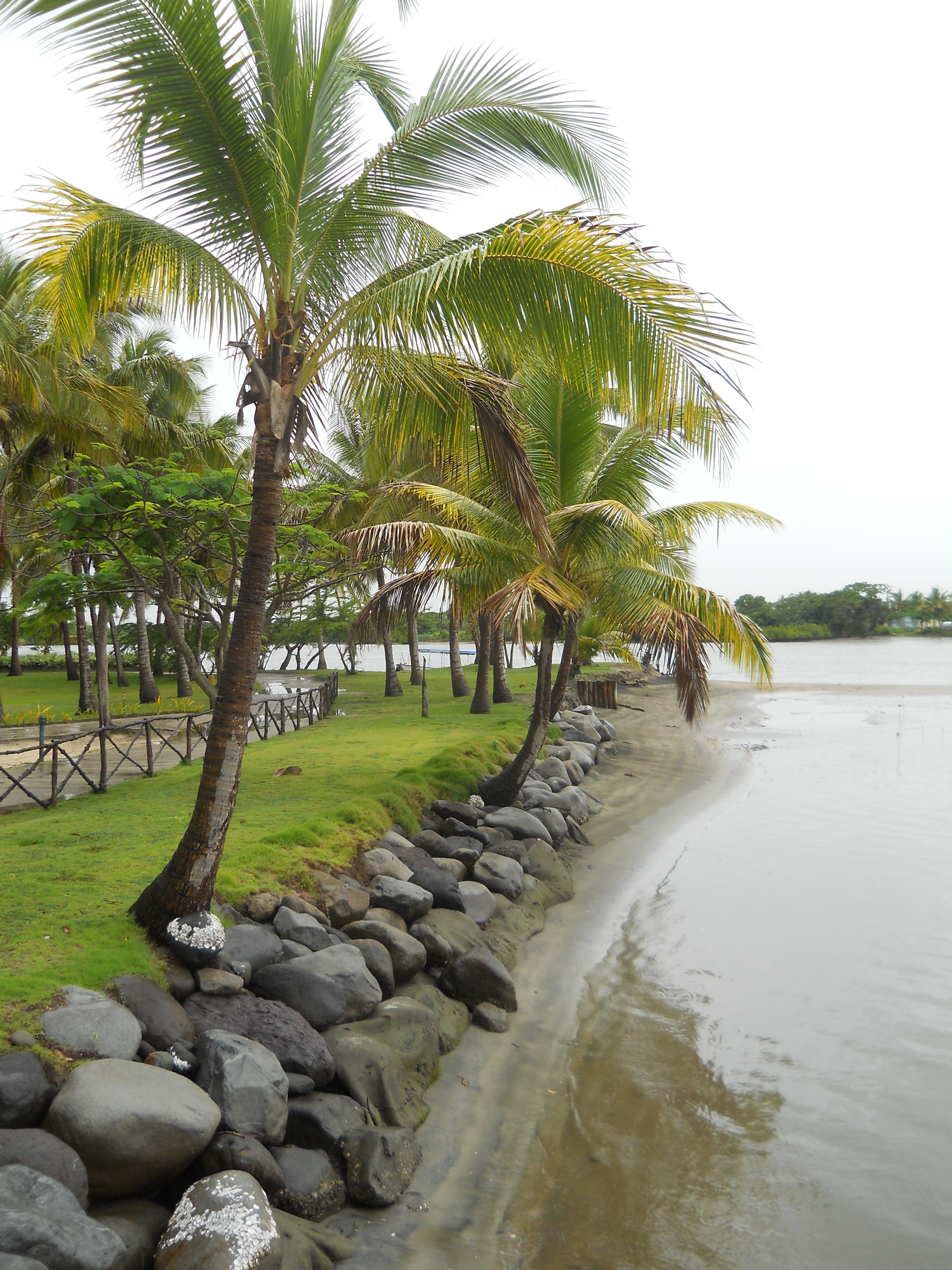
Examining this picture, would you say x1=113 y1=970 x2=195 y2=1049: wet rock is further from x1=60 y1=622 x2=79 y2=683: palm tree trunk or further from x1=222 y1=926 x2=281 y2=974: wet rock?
x1=60 y1=622 x2=79 y2=683: palm tree trunk

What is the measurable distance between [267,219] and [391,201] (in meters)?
1.02

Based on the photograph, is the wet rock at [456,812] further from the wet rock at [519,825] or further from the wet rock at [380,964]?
the wet rock at [380,964]

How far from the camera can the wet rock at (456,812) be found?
10.7 m

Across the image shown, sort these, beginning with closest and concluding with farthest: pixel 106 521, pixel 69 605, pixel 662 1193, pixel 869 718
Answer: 1. pixel 662 1193
2. pixel 106 521
3. pixel 69 605
4. pixel 869 718

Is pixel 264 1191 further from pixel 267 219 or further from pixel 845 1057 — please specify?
pixel 267 219

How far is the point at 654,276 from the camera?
555 cm

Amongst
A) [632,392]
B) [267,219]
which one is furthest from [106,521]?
[632,392]

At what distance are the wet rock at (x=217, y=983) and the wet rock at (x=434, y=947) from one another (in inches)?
80.5

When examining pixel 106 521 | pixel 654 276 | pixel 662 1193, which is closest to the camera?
pixel 662 1193

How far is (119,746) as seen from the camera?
54.7 ft

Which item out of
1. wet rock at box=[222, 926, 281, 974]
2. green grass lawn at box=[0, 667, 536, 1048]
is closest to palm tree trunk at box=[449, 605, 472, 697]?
green grass lawn at box=[0, 667, 536, 1048]

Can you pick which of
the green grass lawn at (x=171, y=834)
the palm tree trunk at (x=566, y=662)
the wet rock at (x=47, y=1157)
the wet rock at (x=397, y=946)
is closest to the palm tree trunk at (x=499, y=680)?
the green grass lawn at (x=171, y=834)

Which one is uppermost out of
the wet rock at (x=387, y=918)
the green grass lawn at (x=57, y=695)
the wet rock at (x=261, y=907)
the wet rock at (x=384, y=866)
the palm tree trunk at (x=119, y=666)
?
the palm tree trunk at (x=119, y=666)

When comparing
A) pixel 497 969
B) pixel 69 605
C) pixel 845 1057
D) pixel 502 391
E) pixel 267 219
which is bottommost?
pixel 845 1057
